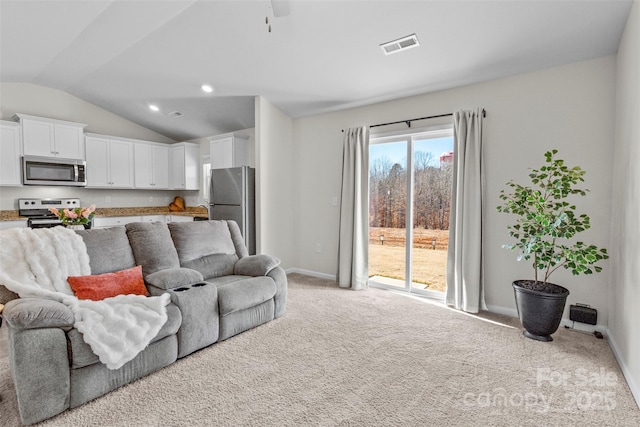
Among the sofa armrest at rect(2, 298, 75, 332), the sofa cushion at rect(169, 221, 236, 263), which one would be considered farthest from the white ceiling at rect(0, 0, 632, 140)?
the sofa armrest at rect(2, 298, 75, 332)

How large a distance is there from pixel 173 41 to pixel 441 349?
3.98 m

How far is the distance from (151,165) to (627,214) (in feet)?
22.1

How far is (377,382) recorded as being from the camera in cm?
203

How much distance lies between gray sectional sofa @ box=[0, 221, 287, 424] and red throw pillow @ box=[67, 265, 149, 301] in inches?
3.2

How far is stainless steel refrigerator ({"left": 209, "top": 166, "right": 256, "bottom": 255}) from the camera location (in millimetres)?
4484

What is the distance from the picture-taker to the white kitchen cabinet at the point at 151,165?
19.4 feet

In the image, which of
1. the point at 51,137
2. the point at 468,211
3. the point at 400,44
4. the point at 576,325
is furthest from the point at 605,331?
the point at 51,137

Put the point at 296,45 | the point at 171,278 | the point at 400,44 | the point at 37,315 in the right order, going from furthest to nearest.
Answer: the point at 296,45, the point at 400,44, the point at 171,278, the point at 37,315

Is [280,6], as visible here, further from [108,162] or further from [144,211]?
[144,211]

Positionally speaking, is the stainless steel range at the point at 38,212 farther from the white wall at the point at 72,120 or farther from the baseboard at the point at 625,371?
the baseboard at the point at 625,371

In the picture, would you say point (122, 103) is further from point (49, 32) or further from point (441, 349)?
point (441, 349)

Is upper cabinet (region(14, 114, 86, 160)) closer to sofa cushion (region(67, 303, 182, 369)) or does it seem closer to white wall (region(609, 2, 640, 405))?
sofa cushion (region(67, 303, 182, 369))

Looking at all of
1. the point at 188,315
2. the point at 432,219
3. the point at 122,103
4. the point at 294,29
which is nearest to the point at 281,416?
the point at 188,315

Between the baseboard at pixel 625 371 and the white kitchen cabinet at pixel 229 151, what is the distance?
5106 mm
